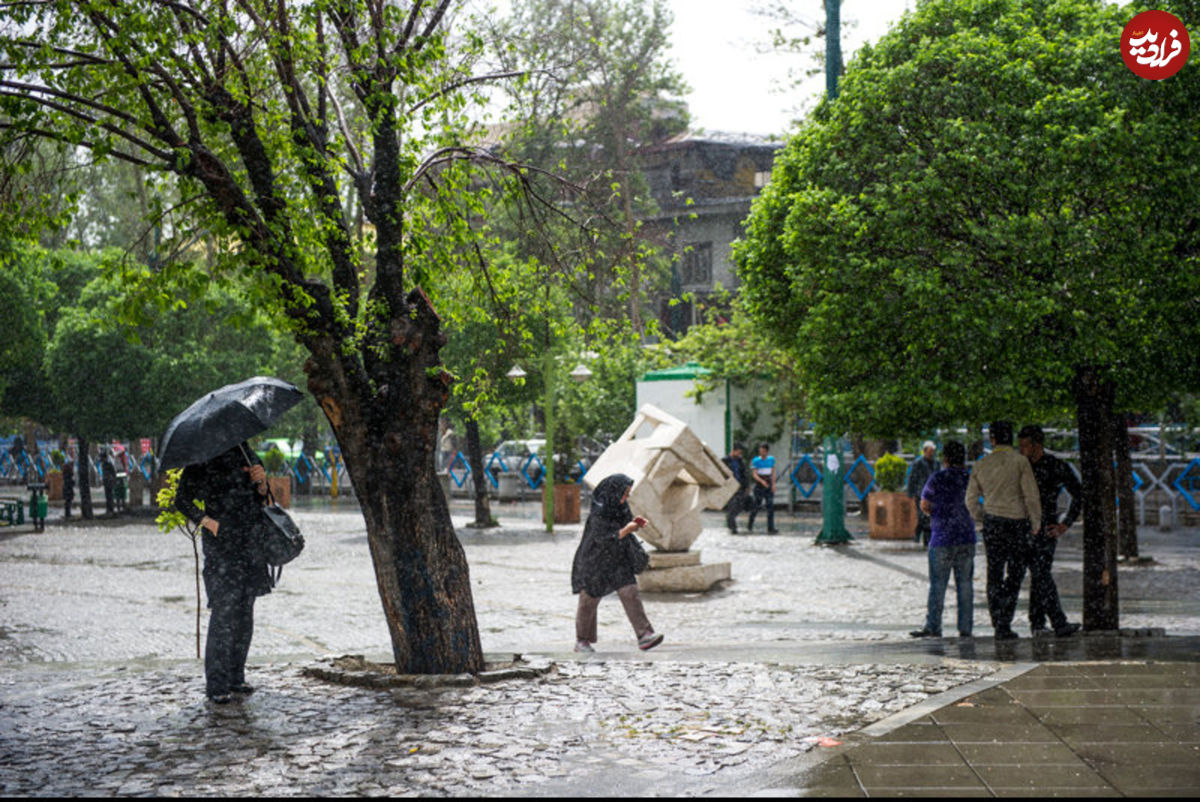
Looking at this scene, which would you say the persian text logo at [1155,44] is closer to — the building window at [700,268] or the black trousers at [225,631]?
the black trousers at [225,631]

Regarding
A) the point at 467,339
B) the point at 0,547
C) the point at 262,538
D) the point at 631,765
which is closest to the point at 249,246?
the point at 262,538

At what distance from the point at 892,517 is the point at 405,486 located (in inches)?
625

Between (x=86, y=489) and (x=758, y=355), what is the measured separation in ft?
49.6

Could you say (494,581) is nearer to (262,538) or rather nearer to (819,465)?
(262,538)

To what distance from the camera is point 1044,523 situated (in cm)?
1105

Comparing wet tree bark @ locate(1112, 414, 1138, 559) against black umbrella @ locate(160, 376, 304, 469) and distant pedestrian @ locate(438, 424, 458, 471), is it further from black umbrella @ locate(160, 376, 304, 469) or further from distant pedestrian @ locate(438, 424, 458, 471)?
A: distant pedestrian @ locate(438, 424, 458, 471)

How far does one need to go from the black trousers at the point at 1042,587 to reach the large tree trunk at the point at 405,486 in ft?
15.4

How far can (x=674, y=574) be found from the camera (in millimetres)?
15859

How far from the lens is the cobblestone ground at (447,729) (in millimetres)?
5957

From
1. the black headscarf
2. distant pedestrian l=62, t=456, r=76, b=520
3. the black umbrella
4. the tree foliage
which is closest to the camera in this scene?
the black umbrella

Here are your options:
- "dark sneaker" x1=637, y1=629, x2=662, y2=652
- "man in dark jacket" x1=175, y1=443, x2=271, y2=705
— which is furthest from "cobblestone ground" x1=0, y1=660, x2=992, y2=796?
"dark sneaker" x1=637, y1=629, x2=662, y2=652

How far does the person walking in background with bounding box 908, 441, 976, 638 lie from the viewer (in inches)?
439

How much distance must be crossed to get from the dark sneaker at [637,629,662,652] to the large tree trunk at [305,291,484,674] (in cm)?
216

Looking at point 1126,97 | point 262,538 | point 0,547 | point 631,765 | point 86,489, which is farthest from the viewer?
point 86,489
